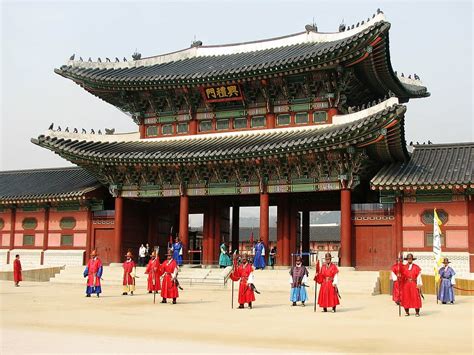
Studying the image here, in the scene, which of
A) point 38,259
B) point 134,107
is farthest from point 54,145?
point 38,259

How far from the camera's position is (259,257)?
26.5m

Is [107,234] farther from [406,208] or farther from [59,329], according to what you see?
[59,329]

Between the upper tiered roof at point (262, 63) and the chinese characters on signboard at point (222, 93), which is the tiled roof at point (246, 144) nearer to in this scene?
the chinese characters on signboard at point (222, 93)

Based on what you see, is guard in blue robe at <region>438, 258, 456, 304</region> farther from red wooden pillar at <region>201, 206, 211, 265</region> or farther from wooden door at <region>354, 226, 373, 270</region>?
red wooden pillar at <region>201, 206, 211, 265</region>

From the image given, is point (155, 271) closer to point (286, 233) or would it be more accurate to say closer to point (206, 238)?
point (286, 233)

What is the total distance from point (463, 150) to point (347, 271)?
802cm

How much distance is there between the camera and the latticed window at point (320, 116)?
2776 centimetres

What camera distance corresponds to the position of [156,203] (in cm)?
3259

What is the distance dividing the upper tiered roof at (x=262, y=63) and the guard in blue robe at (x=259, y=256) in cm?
756

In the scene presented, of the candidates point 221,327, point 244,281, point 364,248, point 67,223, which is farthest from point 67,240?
point 221,327

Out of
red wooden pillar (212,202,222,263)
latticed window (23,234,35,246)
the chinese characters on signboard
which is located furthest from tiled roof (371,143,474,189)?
latticed window (23,234,35,246)

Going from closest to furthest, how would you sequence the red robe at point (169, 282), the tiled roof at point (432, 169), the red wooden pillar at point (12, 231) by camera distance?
the red robe at point (169, 282), the tiled roof at point (432, 169), the red wooden pillar at point (12, 231)

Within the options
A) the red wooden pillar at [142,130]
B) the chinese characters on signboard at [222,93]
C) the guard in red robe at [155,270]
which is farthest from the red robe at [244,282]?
the red wooden pillar at [142,130]

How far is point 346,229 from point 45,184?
17371 mm
